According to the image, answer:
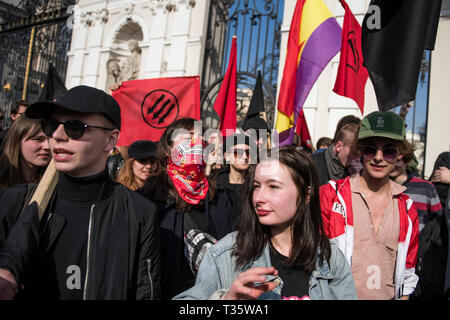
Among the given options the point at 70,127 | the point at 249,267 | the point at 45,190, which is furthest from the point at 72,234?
the point at 249,267

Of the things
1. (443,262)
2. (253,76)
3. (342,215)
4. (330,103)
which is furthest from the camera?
(253,76)

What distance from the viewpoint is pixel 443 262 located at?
307cm

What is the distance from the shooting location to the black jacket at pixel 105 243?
125cm

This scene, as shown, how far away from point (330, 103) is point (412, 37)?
17.9ft

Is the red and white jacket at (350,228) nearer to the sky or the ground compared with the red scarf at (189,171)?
nearer to the ground

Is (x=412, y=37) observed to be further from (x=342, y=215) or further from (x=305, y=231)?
(x=305, y=231)

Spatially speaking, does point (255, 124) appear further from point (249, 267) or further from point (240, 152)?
point (249, 267)

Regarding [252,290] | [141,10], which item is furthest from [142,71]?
[252,290]

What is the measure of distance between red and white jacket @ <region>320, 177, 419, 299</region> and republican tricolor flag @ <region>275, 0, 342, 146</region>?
4.12 ft

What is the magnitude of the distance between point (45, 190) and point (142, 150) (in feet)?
5.48

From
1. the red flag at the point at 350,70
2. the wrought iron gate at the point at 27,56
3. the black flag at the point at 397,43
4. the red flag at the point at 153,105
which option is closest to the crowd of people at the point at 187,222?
the black flag at the point at 397,43

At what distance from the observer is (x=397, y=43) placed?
2.24 meters

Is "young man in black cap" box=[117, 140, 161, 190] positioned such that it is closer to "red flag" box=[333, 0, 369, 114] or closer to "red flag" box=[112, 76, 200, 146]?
"red flag" box=[112, 76, 200, 146]

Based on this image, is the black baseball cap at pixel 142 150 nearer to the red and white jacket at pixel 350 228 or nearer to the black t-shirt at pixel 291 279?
the red and white jacket at pixel 350 228
